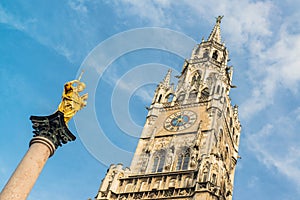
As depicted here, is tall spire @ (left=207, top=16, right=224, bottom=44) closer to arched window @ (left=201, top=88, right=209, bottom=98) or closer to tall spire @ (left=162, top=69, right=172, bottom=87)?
tall spire @ (left=162, top=69, right=172, bottom=87)

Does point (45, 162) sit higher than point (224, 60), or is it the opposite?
point (224, 60)

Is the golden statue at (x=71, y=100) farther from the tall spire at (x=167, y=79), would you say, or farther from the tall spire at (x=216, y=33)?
the tall spire at (x=216, y=33)

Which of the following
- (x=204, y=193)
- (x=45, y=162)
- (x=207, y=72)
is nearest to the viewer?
(x=45, y=162)

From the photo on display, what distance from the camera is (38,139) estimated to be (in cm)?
1767

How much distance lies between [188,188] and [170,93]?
18326 mm

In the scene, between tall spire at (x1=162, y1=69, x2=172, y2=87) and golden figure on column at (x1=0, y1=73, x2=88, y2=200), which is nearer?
golden figure on column at (x1=0, y1=73, x2=88, y2=200)

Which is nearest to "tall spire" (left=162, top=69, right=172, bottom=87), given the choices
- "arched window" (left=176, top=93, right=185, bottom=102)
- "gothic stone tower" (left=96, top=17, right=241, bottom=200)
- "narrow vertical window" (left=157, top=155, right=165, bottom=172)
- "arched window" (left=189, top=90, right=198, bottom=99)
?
"gothic stone tower" (left=96, top=17, right=241, bottom=200)

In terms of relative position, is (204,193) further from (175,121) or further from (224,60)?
(224,60)

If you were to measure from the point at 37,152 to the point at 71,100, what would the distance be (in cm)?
343

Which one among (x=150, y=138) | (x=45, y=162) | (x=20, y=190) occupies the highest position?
(x=150, y=138)

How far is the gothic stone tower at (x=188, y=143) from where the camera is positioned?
3228 cm

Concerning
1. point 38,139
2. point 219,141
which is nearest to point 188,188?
point 219,141

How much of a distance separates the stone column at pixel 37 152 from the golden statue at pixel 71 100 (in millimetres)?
641

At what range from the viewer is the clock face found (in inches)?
1617
